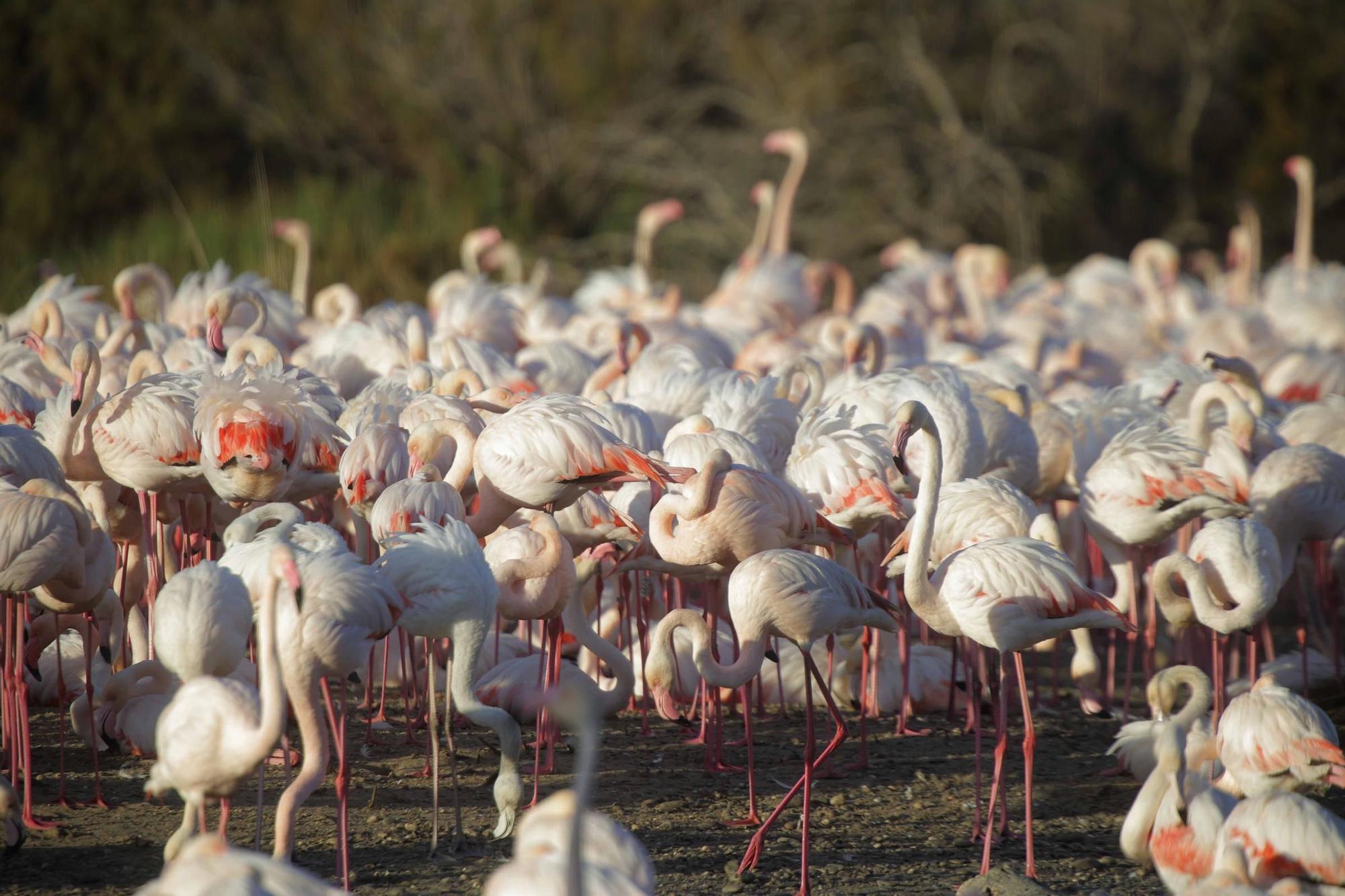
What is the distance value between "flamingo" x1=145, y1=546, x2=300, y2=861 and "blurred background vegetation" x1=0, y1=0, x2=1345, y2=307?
11.8m

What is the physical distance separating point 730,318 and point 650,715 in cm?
509

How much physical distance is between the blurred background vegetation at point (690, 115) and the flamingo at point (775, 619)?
10802 mm

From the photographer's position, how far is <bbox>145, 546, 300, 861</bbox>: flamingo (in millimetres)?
3658

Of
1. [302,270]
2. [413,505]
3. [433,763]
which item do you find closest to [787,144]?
[302,270]

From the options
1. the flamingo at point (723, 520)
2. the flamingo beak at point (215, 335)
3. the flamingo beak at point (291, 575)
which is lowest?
the flamingo beak at point (291, 575)

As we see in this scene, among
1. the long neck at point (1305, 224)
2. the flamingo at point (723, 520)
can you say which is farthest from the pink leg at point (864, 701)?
the long neck at point (1305, 224)

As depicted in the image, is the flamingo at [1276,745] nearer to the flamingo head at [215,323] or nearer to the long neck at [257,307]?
the flamingo head at [215,323]

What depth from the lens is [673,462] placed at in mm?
5820

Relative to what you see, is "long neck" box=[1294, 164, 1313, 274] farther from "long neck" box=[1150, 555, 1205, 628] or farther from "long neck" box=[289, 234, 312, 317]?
"long neck" box=[1150, 555, 1205, 628]

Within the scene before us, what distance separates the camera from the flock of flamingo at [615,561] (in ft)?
13.3

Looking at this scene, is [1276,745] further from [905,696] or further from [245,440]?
[245,440]

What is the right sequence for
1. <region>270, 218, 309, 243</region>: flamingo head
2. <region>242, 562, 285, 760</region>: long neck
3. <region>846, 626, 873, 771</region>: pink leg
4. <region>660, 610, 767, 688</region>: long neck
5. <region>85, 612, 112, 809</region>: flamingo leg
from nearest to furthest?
<region>242, 562, 285, 760</region>: long neck, <region>660, 610, 767, 688</region>: long neck, <region>85, 612, 112, 809</region>: flamingo leg, <region>846, 626, 873, 771</region>: pink leg, <region>270, 218, 309, 243</region>: flamingo head

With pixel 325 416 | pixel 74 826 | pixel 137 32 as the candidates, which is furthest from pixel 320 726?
pixel 137 32

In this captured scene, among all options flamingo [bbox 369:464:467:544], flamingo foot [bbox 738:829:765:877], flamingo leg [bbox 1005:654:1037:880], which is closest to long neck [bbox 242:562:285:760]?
flamingo [bbox 369:464:467:544]
